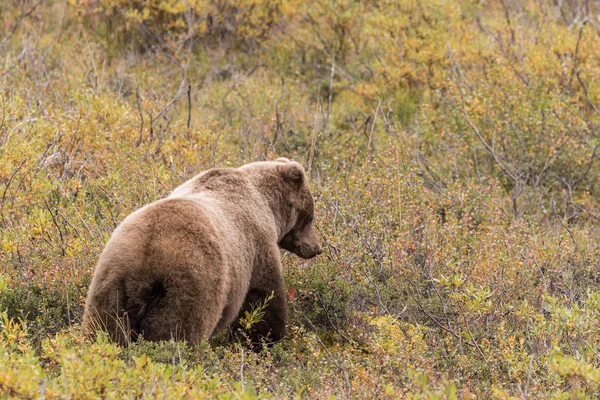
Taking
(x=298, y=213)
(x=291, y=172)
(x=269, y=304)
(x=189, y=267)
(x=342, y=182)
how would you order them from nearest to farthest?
(x=189, y=267) → (x=269, y=304) → (x=291, y=172) → (x=298, y=213) → (x=342, y=182)

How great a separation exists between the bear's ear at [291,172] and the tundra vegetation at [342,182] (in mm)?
829

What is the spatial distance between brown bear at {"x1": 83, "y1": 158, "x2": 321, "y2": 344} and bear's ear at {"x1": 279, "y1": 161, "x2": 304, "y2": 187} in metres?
0.49

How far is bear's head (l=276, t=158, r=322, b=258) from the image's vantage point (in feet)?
19.6

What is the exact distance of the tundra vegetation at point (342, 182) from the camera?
186 inches

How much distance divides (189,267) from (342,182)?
3.52 m

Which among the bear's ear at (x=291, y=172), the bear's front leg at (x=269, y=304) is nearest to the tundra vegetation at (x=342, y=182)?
the bear's front leg at (x=269, y=304)

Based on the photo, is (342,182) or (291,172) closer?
(291,172)

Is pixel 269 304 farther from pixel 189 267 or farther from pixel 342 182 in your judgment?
pixel 342 182

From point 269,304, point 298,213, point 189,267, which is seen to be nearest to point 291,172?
point 298,213

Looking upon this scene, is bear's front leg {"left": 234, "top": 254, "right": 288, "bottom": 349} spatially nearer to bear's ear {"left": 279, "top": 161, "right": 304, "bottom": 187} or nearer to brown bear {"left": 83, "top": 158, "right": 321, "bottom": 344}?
brown bear {"left": 83, "top": 158, "right": 321, "bottom": 344}

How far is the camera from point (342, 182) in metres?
7.71

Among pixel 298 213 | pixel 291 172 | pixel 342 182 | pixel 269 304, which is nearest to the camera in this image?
pixel 269 304

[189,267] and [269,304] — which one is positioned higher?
[189,267]

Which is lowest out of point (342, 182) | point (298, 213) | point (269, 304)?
point (342, 182)
